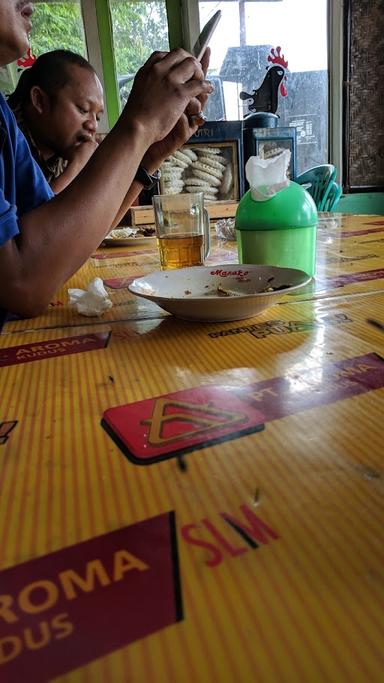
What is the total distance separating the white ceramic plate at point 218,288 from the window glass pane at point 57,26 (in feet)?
9.89

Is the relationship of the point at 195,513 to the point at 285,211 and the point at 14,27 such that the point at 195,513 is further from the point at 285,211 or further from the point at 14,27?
the point at 14,27

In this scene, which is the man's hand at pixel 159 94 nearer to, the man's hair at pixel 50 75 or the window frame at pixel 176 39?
the man's hair at pixel 50 75

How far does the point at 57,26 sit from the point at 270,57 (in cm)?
146

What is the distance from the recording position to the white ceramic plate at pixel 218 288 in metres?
0.61

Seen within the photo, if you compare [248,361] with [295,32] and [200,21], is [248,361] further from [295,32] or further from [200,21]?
[295,32]

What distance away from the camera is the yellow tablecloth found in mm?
196

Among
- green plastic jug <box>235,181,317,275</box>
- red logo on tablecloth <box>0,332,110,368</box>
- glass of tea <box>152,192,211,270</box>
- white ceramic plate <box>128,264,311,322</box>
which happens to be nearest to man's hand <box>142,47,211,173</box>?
glass of tea <box>152,192,211,270</box>

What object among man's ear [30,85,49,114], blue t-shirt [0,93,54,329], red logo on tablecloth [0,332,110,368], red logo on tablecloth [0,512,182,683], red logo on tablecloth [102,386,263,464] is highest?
man's ear [30,85,49,114]

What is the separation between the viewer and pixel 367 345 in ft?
1.77

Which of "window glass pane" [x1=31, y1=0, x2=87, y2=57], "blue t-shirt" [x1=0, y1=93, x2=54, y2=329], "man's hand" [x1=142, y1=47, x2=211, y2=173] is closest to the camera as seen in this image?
"blue t-shirt" [x1=0, y1=93, x2=54, y2=329]

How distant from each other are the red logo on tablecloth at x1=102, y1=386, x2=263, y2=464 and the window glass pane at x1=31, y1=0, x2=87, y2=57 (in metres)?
3.38

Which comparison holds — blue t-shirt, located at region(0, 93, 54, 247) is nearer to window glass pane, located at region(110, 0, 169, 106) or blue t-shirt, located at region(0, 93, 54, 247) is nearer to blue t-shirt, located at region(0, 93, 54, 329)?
blue t-shirt, located at region(0, 93, 54, 329)

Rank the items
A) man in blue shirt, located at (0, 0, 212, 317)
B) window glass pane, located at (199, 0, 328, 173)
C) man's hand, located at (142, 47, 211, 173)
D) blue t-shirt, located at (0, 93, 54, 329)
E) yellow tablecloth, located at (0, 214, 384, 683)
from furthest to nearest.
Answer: window glass pane, located at (199, 0, 328, 173) < man's hand, located at (142, 47, 211, 173) < blue t-shirt, located at (0, 93, 54, 329) < man in blue shirt, located at (0, 0, 212, 317) < yellow tablecloth, located at (0, 214, 384, 683)

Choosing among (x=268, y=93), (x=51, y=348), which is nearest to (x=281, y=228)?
(x=51, y=348)
